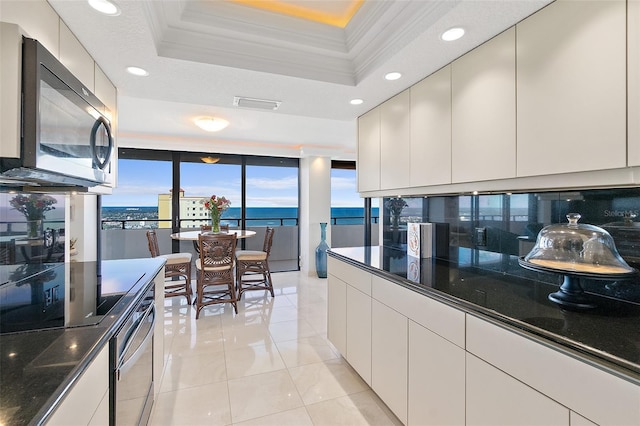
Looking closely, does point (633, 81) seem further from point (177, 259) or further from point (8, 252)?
point (177, 259)

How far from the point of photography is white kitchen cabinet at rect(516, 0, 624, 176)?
1.09 m

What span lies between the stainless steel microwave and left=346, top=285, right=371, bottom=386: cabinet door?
5.93 ft

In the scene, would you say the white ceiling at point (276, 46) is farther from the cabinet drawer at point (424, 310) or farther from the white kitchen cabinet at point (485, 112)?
the cabinet drawer at point (424, 310)

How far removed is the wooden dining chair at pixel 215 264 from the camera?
359 centimetres

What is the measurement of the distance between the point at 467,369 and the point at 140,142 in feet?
16.9

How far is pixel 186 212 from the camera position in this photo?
17.8 feet

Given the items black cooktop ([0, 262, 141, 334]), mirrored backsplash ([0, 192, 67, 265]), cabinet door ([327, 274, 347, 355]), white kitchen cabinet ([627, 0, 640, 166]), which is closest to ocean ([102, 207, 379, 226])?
mirrored backsplash ([0, 192, 67, 265])

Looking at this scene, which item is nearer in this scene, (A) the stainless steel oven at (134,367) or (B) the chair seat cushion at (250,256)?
(A) the stainless steel oven at (134,367)

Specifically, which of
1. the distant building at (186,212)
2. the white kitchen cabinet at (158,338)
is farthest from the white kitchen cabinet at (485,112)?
the distant building at (186,212)

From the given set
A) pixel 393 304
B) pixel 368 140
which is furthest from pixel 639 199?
pixel 368 140

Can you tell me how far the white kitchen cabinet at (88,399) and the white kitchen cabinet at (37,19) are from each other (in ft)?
4.05

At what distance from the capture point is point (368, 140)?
280cm

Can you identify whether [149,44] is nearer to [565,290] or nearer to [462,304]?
[462,304]

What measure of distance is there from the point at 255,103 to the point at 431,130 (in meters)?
1.49
